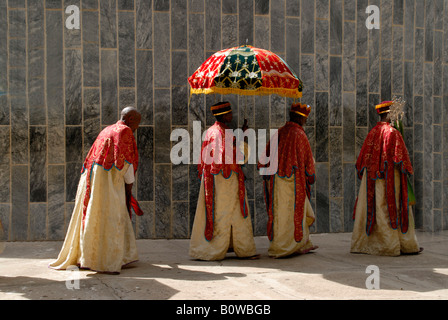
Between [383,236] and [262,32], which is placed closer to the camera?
[383,236]

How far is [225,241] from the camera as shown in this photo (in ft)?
21.8

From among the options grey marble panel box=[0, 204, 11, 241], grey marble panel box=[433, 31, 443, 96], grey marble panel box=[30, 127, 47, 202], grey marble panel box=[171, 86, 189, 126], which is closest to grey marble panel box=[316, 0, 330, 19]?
grey marble panel box=[433, 31, 443, 96]

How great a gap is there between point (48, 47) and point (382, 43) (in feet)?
18.0

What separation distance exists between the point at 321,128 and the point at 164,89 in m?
2.67

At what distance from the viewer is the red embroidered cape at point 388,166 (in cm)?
702

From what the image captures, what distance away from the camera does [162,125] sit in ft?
26.8

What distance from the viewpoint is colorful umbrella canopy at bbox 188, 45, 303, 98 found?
6.18 m

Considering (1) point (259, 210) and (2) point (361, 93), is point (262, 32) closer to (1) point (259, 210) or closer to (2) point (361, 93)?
(2) point (361, 93)

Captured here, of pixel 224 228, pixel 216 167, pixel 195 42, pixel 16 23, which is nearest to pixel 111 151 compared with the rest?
pixel 216 167

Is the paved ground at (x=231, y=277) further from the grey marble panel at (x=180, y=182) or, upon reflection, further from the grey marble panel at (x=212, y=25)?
the grey marble panel at (x=212, y=25)

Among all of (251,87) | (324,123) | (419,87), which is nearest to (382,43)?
(419,87)

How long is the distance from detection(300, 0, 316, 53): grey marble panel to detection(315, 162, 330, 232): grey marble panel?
194 centimetres

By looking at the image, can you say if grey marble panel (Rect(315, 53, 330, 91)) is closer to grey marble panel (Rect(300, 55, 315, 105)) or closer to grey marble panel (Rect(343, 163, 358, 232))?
grey marble panel (Rect(300, 55, 315, 105))

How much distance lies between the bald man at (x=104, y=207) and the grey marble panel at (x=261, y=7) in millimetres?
3417
